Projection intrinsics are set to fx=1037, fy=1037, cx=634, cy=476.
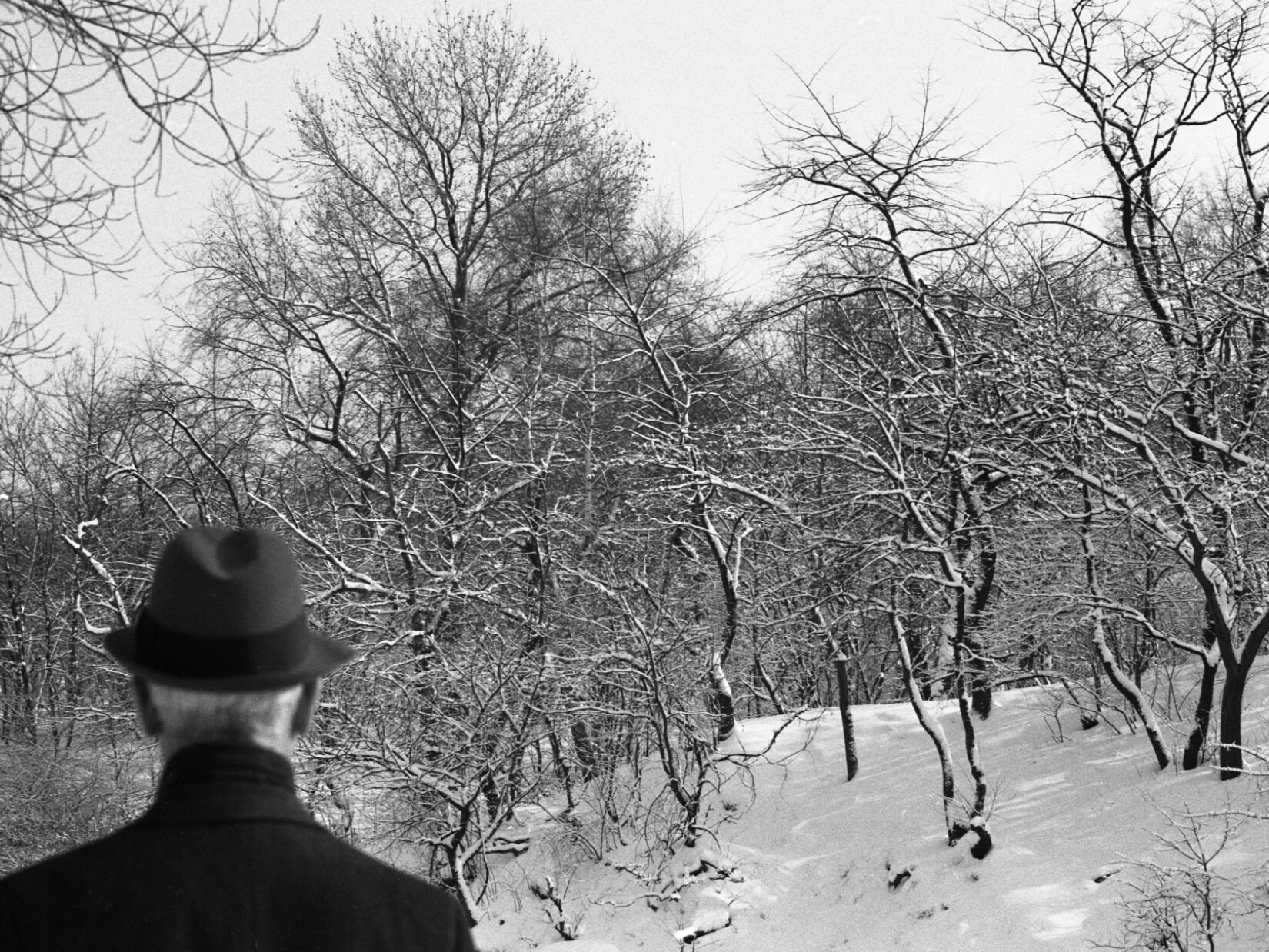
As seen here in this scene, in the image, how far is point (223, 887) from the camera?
4.23ft

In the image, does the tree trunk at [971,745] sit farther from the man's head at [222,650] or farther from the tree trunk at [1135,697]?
the man's head at [222,650]

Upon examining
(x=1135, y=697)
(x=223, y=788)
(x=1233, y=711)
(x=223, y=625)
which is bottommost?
(x=1233, y=711)

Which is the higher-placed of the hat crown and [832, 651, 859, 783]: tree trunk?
the hat crown

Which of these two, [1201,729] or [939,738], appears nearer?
[1201,729]

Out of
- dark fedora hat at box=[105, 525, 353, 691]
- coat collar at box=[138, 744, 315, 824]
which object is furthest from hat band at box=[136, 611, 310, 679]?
coat collar at box=[138, 744, 315, 824]

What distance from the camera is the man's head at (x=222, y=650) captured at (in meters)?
1.41

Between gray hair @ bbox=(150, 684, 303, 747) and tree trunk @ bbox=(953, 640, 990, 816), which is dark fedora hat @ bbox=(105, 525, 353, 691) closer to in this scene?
gray hair @ bbox=(150, 684, 303, 747)

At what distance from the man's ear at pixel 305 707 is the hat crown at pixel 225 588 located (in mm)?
97

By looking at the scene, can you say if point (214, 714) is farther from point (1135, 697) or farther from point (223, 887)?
point (1135, 697)

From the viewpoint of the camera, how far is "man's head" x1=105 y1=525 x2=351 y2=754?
4.62 feet

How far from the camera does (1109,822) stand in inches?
433

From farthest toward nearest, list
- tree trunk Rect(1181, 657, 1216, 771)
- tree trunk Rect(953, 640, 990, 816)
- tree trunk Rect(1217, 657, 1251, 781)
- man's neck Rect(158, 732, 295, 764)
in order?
tree trunk Rect(953, 640, 990, 816) < tree trunk Rect(1181, 657, 1216, 771) < tree trunk Rect(1217, 657, 1251, 781) < man's neck Rect(158, 732, 295, 764)

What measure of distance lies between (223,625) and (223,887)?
35cm

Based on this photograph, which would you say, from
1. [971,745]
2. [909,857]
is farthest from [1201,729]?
[909,857]
